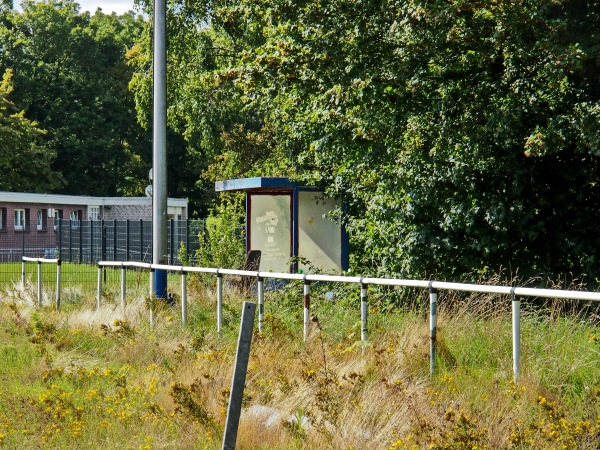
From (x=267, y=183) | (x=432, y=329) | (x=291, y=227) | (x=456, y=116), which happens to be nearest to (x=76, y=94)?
(x=291, y=227)

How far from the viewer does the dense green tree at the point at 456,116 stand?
1330 cm

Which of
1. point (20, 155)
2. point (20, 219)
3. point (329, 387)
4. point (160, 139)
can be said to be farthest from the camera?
point (20, 155)

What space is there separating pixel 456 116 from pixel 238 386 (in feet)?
31.2

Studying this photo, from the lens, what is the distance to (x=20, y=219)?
49688mm

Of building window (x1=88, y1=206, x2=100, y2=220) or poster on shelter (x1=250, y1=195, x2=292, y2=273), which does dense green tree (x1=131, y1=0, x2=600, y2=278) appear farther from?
building window (x1=88, y1=206, x2=100, y2=220)

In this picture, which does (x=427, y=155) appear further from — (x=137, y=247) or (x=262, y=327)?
(x=137, y=247)

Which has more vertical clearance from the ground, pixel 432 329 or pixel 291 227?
pixel 291 227

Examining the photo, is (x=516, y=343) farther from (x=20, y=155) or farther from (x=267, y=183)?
(x=20, y=155)

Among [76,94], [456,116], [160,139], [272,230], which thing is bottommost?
[272,230]

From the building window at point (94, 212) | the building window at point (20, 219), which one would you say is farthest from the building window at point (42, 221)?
the building window at point (94, 212)

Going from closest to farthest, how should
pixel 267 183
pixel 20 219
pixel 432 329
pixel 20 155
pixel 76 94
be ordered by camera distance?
pixel 432 329 < pixel 267 183 < pixel 20 219 < pixel 20 155 < pixel 76 94

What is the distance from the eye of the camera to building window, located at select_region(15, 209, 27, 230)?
4931cm

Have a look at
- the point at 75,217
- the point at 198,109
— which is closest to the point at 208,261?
the point at 198,109

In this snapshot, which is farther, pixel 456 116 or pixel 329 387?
pixel 456 116
